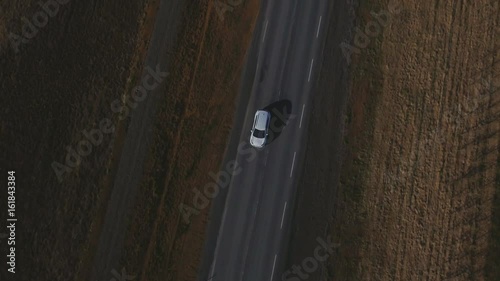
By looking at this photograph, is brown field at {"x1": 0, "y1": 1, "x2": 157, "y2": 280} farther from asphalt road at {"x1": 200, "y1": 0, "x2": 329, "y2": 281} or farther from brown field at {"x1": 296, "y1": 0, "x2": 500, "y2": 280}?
brown field at {"x1": 296, "y1": 0, "x2": 500, "y2": 280}

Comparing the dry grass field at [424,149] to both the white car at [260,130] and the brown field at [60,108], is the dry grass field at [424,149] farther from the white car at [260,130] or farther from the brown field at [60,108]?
the brown field at [60,108]

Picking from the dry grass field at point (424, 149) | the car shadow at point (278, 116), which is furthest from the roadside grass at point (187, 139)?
the dry grass field at point (424, 149)

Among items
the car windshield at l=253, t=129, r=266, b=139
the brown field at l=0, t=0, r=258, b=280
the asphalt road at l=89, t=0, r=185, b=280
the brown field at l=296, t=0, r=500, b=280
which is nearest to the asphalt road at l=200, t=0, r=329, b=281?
the car windshield at l=253, t=129, r=266, b=139

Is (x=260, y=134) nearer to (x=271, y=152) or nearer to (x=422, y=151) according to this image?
(x=271, y=152)

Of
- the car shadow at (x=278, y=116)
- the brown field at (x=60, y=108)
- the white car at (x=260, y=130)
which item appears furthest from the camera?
the car shadow at (x=278, y=116)

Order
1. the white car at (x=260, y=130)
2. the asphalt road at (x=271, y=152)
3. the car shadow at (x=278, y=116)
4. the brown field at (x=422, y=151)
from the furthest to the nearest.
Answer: the car shadow at (x=278, y=116), the white car at (x=260, y=130), the asphalt road at (x=271, y=152), the brown field at (x=422, y=151)

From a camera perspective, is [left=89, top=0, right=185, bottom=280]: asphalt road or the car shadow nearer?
[left=89, top=0, right=185, bottom=280]: asphalt road

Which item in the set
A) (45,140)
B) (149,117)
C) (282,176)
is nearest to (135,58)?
(149,117)
